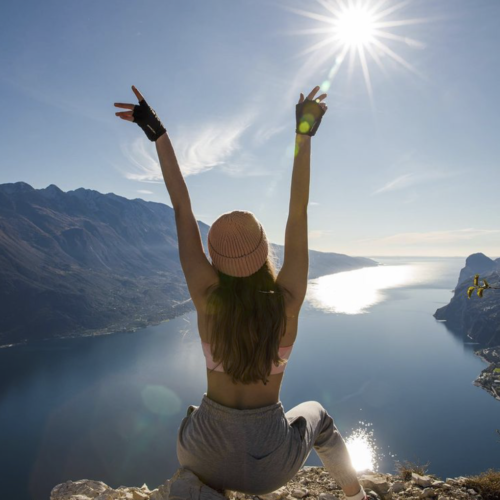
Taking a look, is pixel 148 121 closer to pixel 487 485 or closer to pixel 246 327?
pixel 246 327

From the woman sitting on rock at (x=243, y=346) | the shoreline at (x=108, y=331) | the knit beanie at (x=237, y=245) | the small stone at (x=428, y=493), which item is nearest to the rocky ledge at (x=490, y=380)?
the small stone at (x=428, y=493)

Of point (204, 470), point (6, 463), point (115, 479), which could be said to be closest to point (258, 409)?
point (204, 470)

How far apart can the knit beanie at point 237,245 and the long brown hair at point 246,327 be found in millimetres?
109

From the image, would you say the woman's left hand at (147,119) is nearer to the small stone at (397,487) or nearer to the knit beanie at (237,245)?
the knit beanie at (237,245)

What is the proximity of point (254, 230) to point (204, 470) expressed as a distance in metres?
1.66

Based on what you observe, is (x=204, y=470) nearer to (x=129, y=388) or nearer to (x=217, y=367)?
(x=217, y=367)

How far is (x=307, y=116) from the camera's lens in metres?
2.56

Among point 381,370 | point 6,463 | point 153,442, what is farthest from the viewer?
point 381,370

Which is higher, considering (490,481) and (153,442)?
(490,481)

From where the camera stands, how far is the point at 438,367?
96.1m

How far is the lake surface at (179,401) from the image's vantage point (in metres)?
60.5

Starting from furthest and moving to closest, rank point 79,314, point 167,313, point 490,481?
point 167,313 < point 79,314 < point 490,481

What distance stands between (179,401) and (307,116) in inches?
3619

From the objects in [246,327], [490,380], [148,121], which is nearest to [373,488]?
[246,327]
